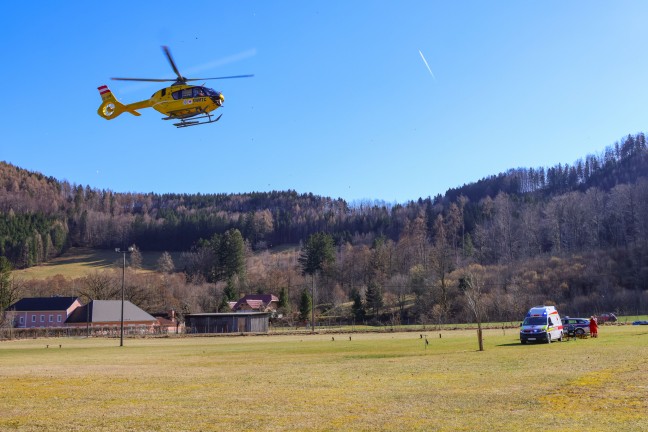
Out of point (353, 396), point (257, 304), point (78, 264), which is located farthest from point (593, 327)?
point (78, 264)

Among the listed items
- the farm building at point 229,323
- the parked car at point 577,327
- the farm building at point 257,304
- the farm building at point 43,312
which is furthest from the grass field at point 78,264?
the parked car at point 577,327

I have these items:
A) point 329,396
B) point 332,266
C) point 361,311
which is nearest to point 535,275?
point 361,311

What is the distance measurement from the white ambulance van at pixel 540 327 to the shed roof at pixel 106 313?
80536 millimetres

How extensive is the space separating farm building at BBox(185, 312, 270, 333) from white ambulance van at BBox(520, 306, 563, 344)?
6145 cm

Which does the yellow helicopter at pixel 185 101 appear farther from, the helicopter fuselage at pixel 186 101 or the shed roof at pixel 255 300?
the shed roof at pixel 255 300

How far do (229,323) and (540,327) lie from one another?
65175 millimetres

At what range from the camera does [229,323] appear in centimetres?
9406

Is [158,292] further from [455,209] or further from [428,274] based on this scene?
[455,209]

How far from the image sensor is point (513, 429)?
11.8 m

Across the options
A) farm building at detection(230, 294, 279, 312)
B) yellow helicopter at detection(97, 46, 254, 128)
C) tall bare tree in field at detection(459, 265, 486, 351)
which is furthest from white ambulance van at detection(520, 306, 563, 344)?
farm building at detection(230, 294, 279, 312)

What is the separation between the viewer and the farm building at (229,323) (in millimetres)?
93688

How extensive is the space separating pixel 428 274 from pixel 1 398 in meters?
95.2

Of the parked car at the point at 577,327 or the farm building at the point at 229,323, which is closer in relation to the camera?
the parked car at the point at 577,327

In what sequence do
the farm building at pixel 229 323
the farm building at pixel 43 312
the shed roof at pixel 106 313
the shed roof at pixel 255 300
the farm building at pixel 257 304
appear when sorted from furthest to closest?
the shed roof at pixel 255 300 → the farm building at pixel 257 304 → the farm building at pixel 43 312 → the shed roof at pixel 106 313 → the farm building at pixel 229 323
